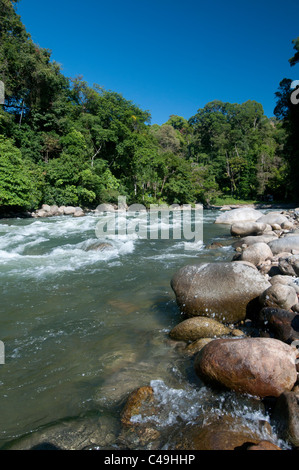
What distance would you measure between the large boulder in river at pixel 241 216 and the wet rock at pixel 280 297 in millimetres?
11746

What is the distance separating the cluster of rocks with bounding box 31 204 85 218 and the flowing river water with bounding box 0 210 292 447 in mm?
12434

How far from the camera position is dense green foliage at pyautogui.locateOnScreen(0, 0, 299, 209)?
22031 mm

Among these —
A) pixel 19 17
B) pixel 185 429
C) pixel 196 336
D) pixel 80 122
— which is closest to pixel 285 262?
pixel 196 336

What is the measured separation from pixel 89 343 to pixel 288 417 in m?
2.59

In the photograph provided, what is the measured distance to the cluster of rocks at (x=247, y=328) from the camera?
2.51 meters

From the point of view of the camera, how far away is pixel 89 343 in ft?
12.2

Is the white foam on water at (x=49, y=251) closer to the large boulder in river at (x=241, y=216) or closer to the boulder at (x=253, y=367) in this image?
the boulder at (x=253, y=367)

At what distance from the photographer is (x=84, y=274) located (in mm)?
6645

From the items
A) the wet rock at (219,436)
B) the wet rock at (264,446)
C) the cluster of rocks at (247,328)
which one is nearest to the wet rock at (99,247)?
the cluster of rocks at (247,328)

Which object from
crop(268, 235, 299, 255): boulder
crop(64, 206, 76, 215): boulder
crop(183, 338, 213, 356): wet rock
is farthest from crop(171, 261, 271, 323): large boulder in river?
crop(64, 206, 76, 215): boulder

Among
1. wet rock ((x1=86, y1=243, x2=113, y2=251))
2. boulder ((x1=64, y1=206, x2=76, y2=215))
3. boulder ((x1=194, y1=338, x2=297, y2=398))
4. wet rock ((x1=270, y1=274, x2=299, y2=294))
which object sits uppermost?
boulder ((x1=64, y1=206, x2=76, y2=215))

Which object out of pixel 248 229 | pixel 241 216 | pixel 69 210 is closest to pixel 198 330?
pixel 248 229

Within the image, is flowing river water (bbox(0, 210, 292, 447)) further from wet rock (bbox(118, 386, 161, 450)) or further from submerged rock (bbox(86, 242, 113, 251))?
submerged rock (bbox(86, 242, 113, 251))

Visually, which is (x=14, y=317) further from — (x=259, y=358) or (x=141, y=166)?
(x=141, y=166)
